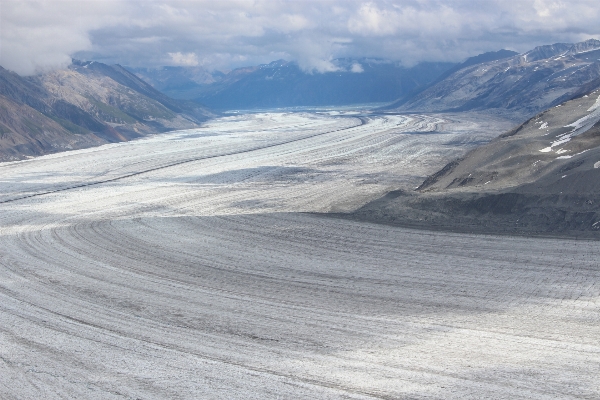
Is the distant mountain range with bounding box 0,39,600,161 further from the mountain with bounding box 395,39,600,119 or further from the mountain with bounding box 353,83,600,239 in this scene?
the mountain with bounding box 353,83,600,239

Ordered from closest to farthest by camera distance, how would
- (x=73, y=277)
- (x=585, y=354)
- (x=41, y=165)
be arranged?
1. (x=585, y=354)
2. (x=73, y=277)
3. (x=41, y=165)

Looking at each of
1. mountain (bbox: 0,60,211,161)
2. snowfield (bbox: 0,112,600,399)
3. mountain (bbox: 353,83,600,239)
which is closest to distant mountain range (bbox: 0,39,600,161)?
mountain (bbox: 0,60,211,161)

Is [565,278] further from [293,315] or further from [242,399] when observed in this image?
[242,399]

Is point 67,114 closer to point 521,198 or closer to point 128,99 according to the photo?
point 128,99

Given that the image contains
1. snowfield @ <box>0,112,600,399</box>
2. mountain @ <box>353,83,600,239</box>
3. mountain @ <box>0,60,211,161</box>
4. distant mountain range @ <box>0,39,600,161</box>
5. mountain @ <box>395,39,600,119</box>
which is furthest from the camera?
mountain @ <box>395,39,600,119</box>

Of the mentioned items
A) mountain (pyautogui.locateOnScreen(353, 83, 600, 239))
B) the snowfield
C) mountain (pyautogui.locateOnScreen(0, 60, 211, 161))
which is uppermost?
mountain (pyautogui.locateOnScreen(0, 60, 211, 161))

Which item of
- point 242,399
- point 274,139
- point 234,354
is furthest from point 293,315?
point 274,139

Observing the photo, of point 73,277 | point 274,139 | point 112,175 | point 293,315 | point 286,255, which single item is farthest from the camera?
point 274,139

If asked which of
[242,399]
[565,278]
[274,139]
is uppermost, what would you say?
[274,139]
